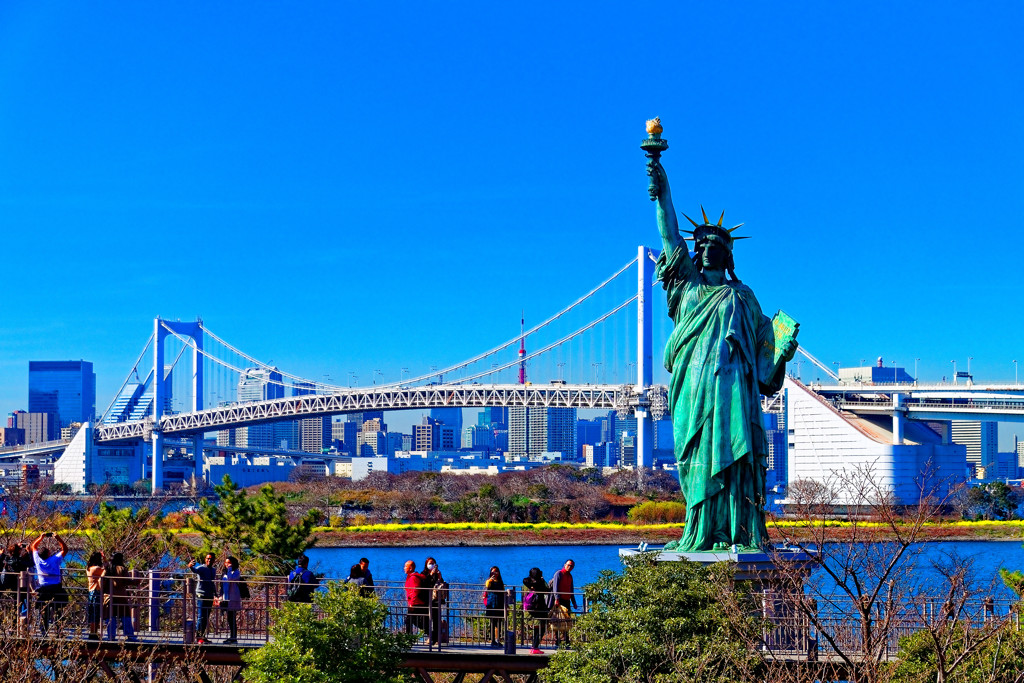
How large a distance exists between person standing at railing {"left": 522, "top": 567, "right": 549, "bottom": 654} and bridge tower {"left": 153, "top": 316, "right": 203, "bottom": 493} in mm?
70029

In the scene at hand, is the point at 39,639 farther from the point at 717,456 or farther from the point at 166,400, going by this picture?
the point at 166,400

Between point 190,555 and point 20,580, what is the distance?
23.5 feet

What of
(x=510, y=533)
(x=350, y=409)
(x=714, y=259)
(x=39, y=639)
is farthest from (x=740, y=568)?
(x=350, y=409)

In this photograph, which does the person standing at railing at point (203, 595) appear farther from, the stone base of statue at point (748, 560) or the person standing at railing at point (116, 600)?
the stone base of statue at point (748, 560)

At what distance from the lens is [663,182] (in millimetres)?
11594

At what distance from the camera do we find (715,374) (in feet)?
36.9

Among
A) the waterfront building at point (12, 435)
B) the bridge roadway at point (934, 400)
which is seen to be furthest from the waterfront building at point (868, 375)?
the waterfront building at point (12, 435)

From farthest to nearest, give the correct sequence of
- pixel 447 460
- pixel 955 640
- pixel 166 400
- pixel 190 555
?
pixel 447 460 → pixel 166 400 → pixel 190 555 → pixel 955 640

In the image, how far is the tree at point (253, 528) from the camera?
18422 millimetres

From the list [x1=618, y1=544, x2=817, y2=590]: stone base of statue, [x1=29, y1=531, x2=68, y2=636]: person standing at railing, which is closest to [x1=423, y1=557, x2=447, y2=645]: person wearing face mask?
[x1=618, y1=544, x2=817, y2=590]: stone base of statue

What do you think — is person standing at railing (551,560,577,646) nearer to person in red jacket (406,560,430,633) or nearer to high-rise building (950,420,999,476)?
person in red jacket (406,560,430,633)

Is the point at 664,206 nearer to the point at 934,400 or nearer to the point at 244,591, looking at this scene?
the point at 244,591

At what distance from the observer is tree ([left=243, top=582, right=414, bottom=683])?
929 centimetres

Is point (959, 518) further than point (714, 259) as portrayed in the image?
Yes
